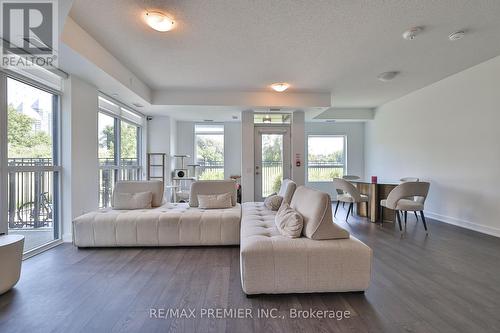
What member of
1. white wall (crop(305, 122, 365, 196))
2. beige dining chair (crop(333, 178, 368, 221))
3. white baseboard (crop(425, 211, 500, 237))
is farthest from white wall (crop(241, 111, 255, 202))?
white baseboard (crop(425, 211, 500, 237))

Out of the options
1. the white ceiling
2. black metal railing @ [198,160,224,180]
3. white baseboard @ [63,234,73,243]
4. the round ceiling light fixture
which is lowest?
white baseboard @ [63,234,73,243]

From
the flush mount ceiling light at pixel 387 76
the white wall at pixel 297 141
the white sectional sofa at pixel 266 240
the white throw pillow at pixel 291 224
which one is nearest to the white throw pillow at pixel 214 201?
the white sectional sofa at pixel 266 240

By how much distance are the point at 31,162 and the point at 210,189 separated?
2443 millimetres

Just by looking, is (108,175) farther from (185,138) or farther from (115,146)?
(185,138)

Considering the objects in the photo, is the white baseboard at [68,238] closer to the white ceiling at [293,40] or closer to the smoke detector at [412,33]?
the white ceiling at [293,40]

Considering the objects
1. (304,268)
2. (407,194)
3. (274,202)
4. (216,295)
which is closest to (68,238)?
(216,295)

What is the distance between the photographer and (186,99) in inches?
206

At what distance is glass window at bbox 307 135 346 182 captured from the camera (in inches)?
303

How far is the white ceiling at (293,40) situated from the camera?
2449 millimetres

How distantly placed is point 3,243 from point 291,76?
4380 millimetres

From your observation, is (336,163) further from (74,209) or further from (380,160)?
(74,209)

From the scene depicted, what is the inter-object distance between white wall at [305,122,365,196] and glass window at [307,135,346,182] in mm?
141

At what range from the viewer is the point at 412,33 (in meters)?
2.85

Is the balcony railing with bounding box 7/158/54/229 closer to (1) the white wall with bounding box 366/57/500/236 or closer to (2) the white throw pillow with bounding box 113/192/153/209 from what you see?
(2) the white throw pillow with bounding box 113/192/153/209
